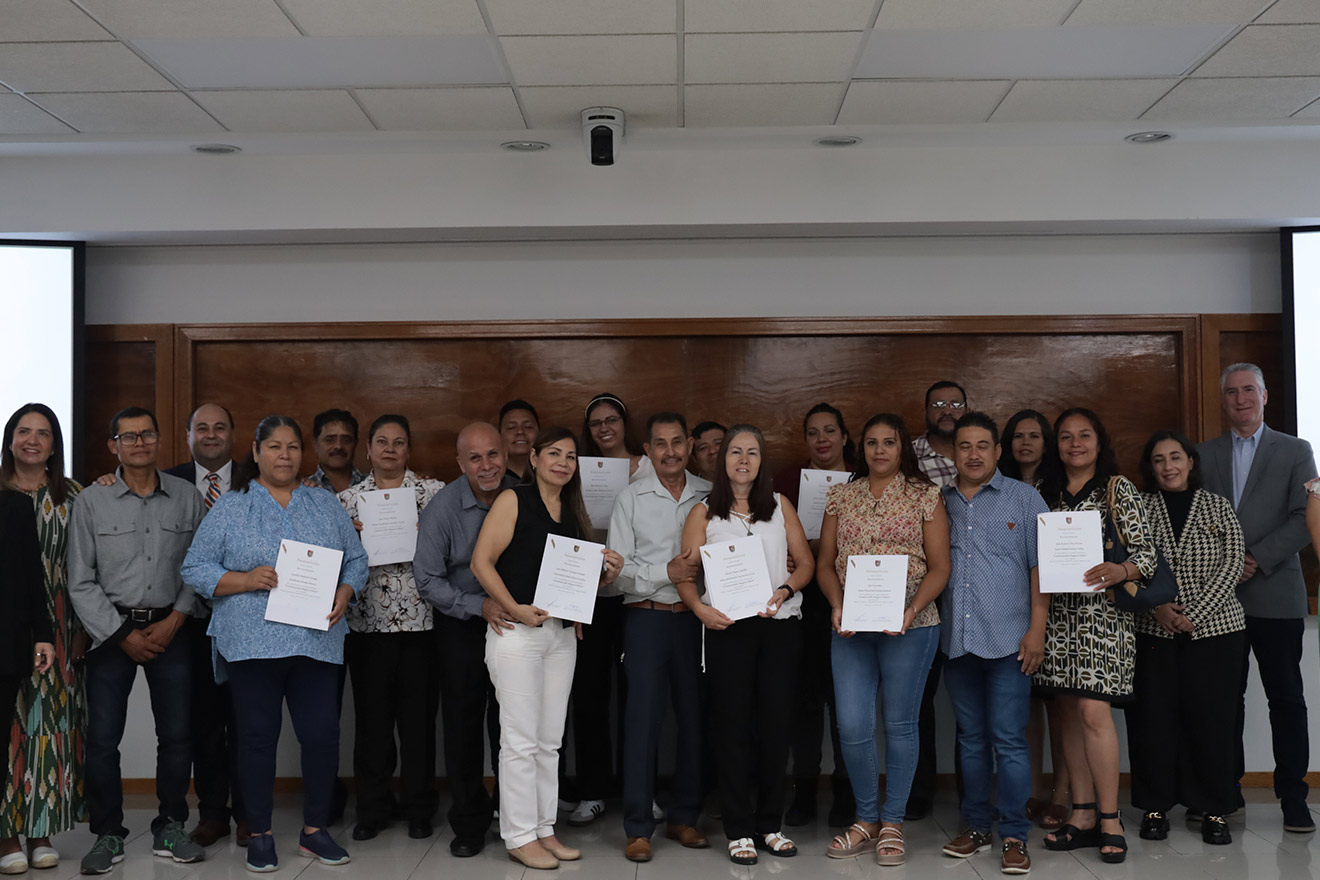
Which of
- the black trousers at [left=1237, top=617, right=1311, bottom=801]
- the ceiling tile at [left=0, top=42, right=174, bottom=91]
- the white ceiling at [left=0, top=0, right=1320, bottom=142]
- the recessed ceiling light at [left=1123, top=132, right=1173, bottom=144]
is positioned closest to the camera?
the white ceiling at [left=0, top=0, right=1320, bottom=142]

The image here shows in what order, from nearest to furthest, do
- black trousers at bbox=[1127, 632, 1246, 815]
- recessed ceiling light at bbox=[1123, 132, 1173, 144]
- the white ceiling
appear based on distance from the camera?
the white ceiling, black trousers at bbox=[1127, 632, 1246, 815], recessed ceiling light at bbox=[1123, 132, 1173, 144]

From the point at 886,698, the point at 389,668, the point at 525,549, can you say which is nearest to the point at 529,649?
the point at 525,549

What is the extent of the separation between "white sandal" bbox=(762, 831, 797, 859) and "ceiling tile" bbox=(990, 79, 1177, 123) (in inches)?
126

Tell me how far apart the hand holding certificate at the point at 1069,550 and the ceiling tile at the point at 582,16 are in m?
2.30

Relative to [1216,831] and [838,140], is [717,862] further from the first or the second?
[838,140]

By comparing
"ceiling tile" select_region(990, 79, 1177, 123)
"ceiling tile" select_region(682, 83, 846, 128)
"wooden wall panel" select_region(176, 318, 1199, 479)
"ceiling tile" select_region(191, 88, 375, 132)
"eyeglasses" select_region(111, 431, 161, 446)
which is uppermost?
"ceiling tile" select_region(191, 88, 375, 132)

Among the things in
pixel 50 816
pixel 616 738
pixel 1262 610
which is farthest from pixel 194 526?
pixel 1262 610

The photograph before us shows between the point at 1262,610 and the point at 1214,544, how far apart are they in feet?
1.71

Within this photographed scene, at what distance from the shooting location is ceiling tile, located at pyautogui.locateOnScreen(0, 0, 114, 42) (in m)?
3.70

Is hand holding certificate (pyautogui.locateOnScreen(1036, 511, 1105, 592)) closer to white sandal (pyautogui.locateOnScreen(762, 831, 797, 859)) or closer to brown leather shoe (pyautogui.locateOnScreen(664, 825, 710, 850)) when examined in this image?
white sandal (pyautogui.locateOnScreen(762, 831, 797, 859))

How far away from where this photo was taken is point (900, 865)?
161 inches

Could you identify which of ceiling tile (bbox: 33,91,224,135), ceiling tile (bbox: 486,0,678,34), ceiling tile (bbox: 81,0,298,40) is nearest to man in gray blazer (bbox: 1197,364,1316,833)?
ceiling tile (bbox: 486,0,678,34)

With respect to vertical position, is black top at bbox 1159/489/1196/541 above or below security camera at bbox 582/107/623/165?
below

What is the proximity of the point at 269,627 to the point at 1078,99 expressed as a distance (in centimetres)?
396
